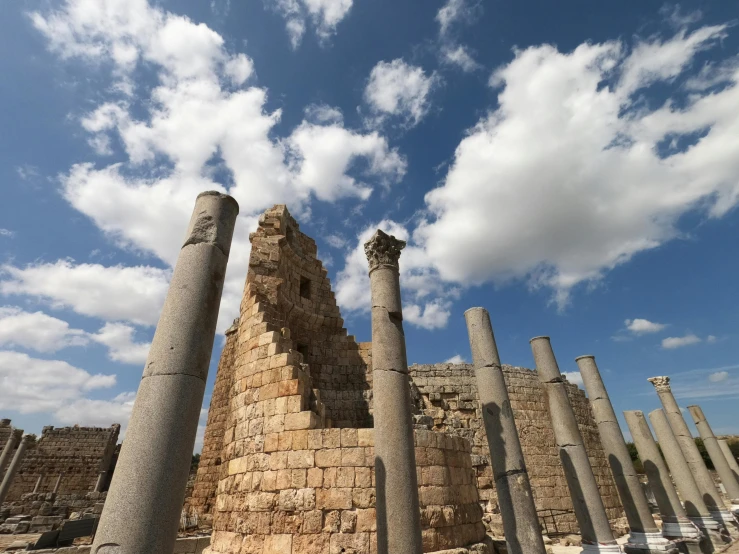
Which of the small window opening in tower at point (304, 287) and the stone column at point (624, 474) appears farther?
the small window opening in tower at point (304, 287)

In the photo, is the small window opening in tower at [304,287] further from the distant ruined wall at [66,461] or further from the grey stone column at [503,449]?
the distant ruined wall at [66,461]

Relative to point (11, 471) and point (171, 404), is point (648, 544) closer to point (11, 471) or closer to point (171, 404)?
point (171, 404)

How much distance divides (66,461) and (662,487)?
33.4 metres

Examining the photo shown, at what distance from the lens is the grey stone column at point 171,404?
3158mm

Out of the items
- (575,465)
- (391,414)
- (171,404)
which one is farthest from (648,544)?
(171,404)

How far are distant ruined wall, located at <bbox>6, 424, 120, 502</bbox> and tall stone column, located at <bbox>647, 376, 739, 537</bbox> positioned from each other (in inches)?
1282

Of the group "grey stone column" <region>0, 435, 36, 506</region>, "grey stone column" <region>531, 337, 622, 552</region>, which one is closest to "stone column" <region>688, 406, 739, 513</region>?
"grey stone column" <region>531, 337, 622, 552</region>

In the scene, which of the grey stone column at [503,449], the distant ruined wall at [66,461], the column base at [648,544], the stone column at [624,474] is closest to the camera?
the grey stone column at [503,449]

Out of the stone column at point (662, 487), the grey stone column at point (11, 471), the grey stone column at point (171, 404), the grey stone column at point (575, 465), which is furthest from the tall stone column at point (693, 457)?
the grey stone column at point (11, 471)

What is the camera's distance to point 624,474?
11.9 metres

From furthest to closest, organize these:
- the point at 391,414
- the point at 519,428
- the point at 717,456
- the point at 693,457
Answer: the point at 717,456 < the point at 693,457 < the point at 519,428 < the point at 391,414

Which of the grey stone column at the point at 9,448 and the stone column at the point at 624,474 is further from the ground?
the grey stone column at the point at 9,448

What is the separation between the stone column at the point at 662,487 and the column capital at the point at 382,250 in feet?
39.6

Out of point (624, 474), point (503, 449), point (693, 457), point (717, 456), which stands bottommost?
point (624, 474)
